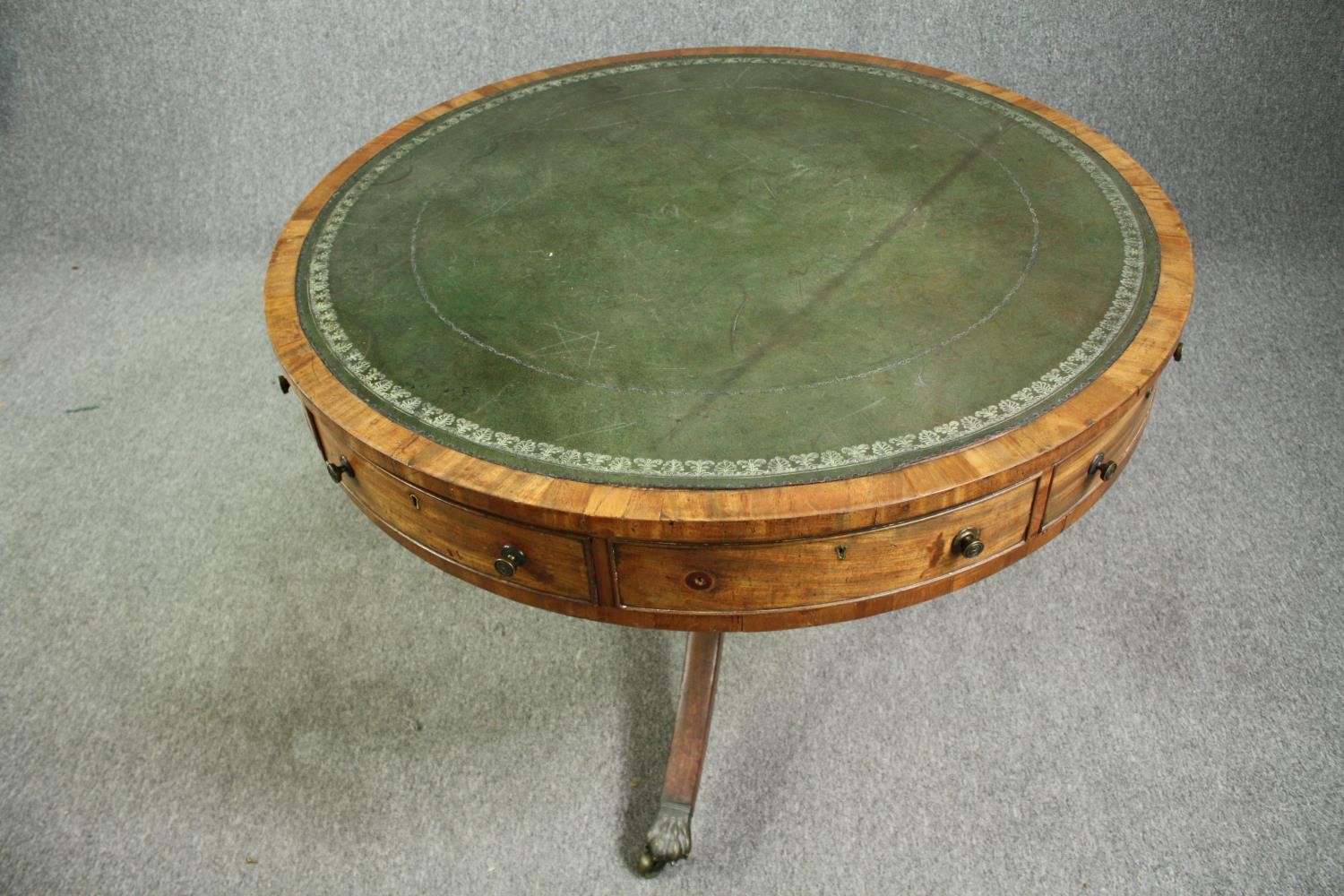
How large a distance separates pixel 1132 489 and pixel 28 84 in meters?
3.23

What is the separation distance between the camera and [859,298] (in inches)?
61.2

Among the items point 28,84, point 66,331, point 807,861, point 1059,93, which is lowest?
point 66,331

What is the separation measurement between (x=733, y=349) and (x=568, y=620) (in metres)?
0.92

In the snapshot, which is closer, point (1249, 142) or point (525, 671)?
point (525, 671)

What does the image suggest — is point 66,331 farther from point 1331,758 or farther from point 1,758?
point 1331,758

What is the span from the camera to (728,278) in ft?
5.28

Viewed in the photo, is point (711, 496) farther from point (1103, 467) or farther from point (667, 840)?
point (667, 840)

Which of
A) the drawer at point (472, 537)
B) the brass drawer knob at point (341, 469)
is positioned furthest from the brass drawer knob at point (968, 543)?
the brass drawer knob at point (341, 469)

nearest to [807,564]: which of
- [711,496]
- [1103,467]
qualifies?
[711,496]

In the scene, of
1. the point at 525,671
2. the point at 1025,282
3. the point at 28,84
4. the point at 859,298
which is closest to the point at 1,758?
the point at 525,671

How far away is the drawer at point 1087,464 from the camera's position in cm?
140

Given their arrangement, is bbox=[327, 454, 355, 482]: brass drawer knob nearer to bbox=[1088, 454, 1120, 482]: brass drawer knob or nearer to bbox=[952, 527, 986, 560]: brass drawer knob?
bbox=[952, 527, 986, 560]: brass drawer knob

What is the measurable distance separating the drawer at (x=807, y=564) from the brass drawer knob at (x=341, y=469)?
0.44m

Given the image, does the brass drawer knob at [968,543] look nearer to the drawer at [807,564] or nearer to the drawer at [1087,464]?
the drawer at [807,564]
